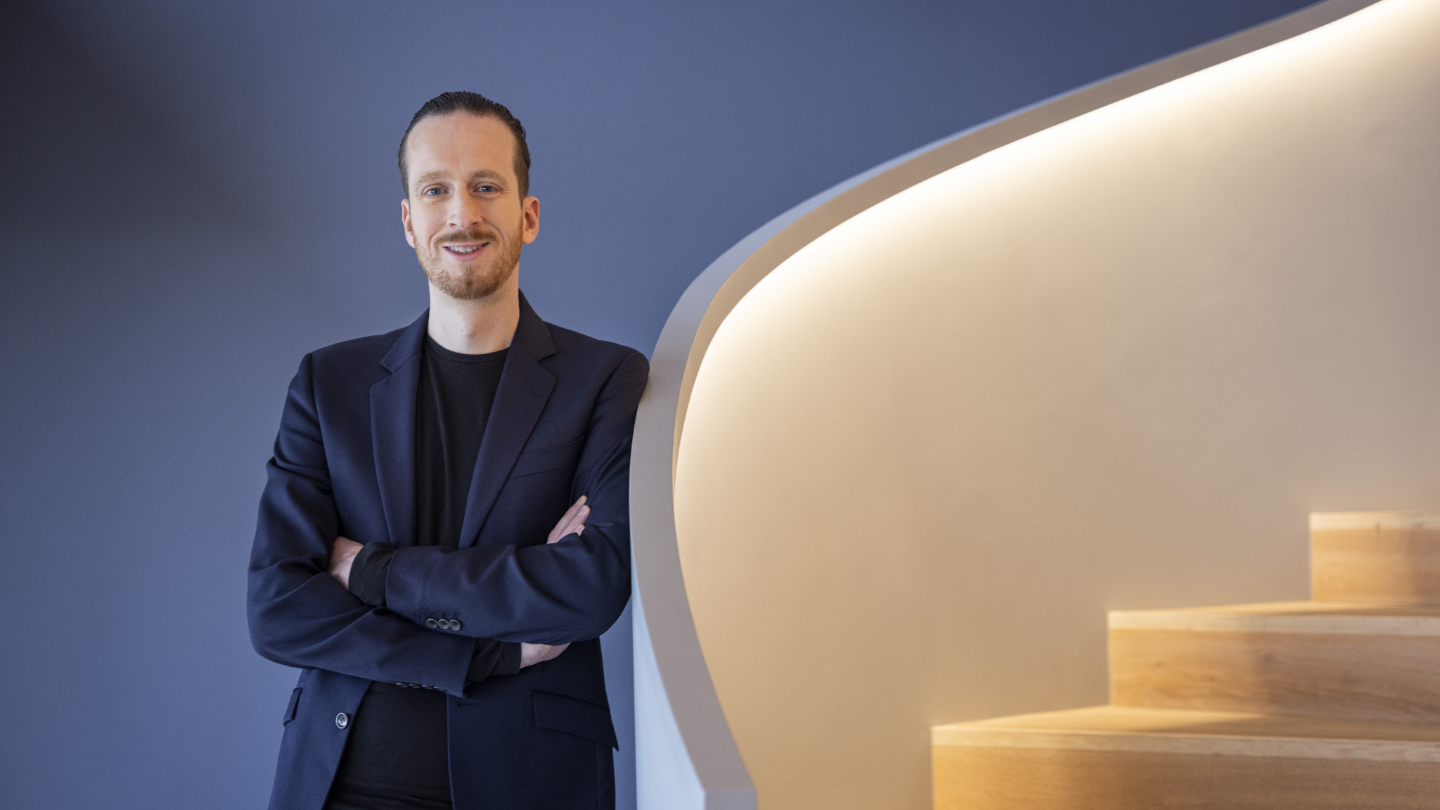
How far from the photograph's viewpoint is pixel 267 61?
8.55 feet

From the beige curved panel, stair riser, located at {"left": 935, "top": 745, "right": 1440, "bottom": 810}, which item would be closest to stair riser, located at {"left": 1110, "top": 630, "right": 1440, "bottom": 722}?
the beige curved panel

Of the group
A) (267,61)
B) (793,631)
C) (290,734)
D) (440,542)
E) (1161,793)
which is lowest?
(1161,793)

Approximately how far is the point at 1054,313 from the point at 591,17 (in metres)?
1.45

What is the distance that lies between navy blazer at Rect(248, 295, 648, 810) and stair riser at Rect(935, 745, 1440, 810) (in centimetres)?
75

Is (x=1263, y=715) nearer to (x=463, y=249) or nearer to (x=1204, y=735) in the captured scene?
(x=1204, y=735)

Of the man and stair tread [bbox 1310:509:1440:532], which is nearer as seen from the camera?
the man

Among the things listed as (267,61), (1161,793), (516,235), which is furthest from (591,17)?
(1161,793)

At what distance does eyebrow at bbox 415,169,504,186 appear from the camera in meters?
1.59

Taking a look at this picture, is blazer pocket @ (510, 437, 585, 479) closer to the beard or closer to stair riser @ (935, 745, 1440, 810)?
the beard

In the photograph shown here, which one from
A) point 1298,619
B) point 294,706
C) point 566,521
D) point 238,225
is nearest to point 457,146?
point 566,521

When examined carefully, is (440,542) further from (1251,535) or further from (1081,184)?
(1251,535)

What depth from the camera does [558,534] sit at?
154cm

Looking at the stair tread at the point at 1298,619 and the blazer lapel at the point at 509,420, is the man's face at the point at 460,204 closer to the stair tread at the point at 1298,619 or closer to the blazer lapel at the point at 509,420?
the blazer lapel at the point at 509,420

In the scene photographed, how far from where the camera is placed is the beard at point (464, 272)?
159 centimetres
